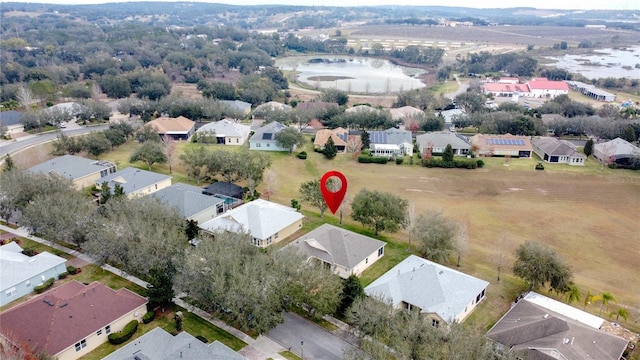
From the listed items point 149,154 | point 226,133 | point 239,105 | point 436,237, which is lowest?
point 239,105

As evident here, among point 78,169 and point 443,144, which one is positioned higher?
point 78,169

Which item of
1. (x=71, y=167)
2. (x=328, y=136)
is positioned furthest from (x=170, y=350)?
(x=328, y=136)

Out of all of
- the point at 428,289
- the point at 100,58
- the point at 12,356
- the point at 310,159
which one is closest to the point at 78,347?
the point at 12,356

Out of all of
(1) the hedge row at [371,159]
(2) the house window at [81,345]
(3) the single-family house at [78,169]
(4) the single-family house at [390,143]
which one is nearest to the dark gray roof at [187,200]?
(3) the single-family house at [78,169]

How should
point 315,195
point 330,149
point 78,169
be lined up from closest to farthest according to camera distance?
1. point 315,195
2. point 78,169
3. point 330,149

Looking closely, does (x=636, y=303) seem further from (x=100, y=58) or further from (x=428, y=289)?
(x=100, y=58)

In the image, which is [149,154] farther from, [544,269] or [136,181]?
[544,269]

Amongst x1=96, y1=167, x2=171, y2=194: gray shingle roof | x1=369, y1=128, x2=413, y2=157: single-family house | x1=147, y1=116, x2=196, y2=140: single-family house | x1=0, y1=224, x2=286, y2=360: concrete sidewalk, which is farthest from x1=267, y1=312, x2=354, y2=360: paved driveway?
x1=147, y1=116, x2=196, y2=140: single-family house

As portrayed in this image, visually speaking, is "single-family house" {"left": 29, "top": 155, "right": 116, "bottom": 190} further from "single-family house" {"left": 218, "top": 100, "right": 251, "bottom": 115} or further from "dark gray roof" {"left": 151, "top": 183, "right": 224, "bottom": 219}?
"single-family house" {"left": 218, "top": 100, "right": 251, "bottom": 115}
